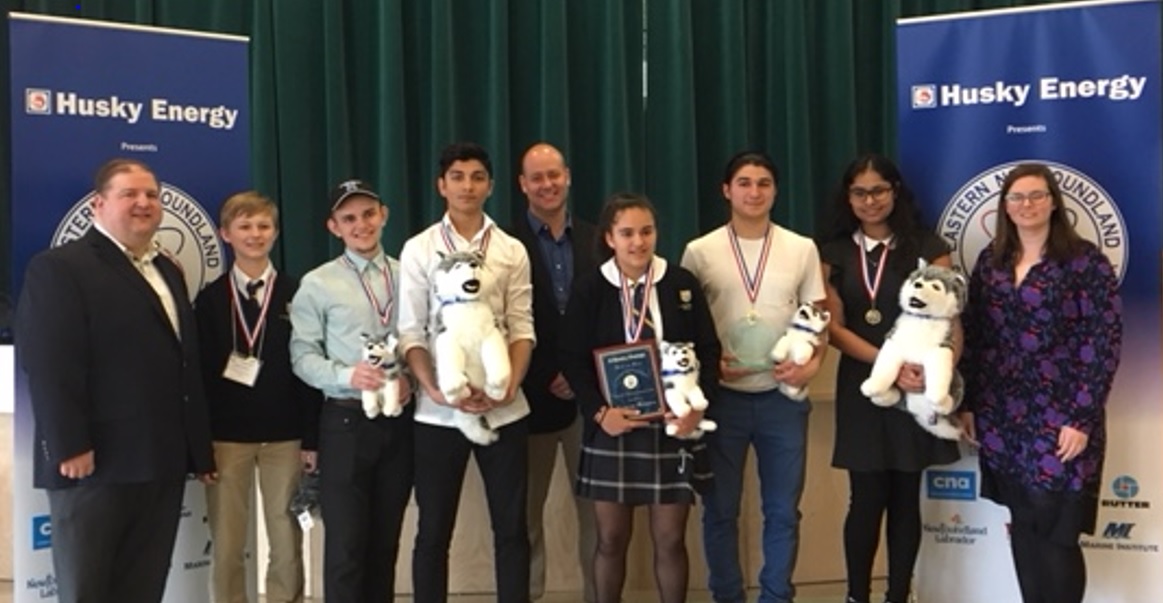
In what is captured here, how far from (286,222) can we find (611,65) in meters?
1.50

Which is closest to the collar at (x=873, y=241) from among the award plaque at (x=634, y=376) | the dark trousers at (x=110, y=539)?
the award plaque at (x=634, y=376)

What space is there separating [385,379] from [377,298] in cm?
30

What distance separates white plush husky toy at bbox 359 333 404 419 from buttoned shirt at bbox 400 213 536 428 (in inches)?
2.3

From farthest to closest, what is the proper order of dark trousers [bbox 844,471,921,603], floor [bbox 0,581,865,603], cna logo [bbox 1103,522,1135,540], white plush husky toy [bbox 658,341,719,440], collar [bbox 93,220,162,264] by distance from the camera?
1. floor [bbox 0,581,865,603]
2. cna logo [bbox 1103,522,1135,540]
3. dark trousers [bbox 844,471,921,603]
4. white plush husky toy [bbox 658,341,719,440]
5. collar [bbox 93,220,162,264]

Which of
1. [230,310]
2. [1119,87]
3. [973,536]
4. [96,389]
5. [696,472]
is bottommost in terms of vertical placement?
[973,536]

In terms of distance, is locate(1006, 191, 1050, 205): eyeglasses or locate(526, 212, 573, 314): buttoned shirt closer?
locate(1006, 191, 1050, 205): eyeglasses

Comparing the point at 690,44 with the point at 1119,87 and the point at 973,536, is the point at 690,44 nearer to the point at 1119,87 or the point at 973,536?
the point at 1119,87

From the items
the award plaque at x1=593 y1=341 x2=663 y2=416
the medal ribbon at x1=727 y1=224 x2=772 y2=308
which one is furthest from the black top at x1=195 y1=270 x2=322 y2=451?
the medal ribbon at x1=727 y1=224 x2=772 y2=308

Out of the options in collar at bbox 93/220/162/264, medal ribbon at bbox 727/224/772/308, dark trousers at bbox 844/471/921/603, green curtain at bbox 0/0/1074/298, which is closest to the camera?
collar at bbox 93/220/162/264

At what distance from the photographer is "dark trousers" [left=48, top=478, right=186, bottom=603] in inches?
111

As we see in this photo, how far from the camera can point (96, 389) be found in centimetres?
282

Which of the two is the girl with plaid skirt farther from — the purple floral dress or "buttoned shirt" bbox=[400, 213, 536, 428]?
the purple floral dress

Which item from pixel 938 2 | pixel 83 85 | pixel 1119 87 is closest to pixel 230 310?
pixel 83 85

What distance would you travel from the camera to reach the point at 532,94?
4.62 metres
